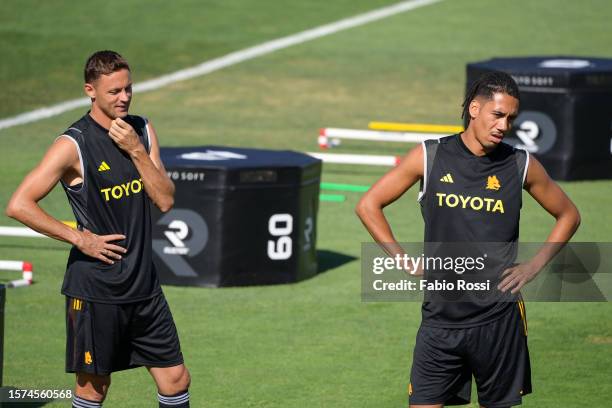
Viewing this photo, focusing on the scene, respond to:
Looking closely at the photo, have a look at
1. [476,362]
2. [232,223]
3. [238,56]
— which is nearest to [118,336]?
[476,362]

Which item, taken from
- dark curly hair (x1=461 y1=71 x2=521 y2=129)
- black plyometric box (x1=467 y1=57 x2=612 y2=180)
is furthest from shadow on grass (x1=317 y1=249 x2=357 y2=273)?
dark curly hair (x1=461 y1=71 x2=521 y2=129)

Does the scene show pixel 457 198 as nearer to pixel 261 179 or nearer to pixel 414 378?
pixel 414 378

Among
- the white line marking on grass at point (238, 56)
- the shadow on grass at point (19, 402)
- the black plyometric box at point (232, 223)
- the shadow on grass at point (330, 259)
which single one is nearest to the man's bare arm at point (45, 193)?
the shadow on grass at point (19, 402)

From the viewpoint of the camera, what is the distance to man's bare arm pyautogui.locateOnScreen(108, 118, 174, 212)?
20.8 ft

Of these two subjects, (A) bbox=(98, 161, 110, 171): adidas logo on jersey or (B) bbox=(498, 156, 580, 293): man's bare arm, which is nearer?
(B) bbox=(498, 156, 580, 293): man's bare arm

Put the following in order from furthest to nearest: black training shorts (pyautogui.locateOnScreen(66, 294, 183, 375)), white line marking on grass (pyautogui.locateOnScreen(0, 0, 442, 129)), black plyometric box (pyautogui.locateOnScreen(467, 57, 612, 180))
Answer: white line marking on grass (pyautogui.locateOnScreen(0, 0, 442, 129))
black plyometric box (pyautogui.locateOnScreen(467, 57, 612, 180))
black training shorts (pyautogui.locateOnScreen(66, 294, 183, 375))

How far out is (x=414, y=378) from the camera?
6230 mm

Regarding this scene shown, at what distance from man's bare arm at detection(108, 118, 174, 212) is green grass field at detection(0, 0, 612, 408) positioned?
2261mm

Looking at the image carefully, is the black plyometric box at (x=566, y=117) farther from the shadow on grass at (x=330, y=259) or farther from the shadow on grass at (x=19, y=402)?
the shadow on grass at (x=19, y=402)

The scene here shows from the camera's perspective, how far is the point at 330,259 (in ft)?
41.1

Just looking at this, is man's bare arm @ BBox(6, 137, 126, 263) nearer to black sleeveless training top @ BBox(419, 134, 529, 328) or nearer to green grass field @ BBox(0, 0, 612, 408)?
black sleeveless training top @ BBox(419, 134, 529, 328)

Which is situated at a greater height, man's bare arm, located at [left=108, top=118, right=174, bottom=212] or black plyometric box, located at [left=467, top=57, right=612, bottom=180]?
black plyometric box, located at [left=467, top=57, right=612, bottom=180]

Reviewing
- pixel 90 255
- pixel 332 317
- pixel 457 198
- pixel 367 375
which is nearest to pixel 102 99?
pixel 90 255

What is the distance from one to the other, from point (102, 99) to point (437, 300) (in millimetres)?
1920
